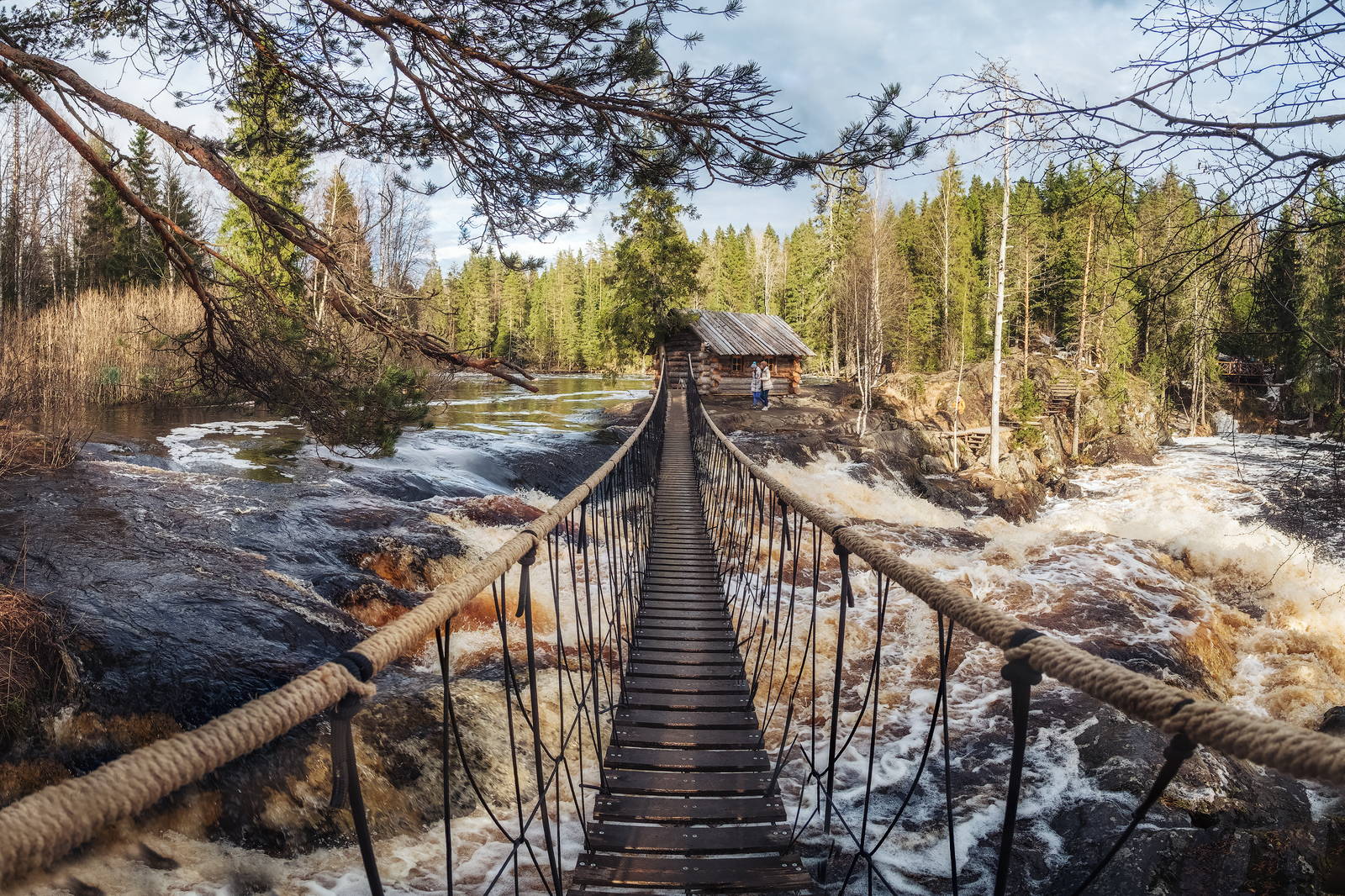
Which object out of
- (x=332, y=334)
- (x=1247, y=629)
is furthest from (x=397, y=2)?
(x=1247, y=629)

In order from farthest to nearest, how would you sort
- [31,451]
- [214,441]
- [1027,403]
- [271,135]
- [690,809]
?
1. [1027,403]
2. [214,441]
3. [31,451]
4. [271,135]
5. [690,809]

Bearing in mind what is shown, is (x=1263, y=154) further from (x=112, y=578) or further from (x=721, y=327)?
(x=721, y=327)

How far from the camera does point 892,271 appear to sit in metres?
26.4

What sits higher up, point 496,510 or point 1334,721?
point 496,510

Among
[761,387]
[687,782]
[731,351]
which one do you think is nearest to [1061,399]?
[761,387]

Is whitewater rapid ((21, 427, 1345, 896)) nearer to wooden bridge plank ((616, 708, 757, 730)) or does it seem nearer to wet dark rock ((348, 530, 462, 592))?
wooden bridge plank ((616, 708, 757, 730))

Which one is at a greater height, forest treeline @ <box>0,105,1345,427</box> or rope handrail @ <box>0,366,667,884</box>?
forest treeline @ <box>0,105,1345,427</box>

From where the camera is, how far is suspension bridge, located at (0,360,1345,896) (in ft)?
2.81

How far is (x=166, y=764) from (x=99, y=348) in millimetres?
17187

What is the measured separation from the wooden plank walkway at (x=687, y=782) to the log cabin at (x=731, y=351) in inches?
773

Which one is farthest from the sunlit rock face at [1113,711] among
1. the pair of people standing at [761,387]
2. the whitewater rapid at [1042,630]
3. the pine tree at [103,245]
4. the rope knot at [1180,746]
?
the pine tree at [103,245]

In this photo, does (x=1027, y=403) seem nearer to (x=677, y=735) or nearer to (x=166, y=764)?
(x=677, y=735)

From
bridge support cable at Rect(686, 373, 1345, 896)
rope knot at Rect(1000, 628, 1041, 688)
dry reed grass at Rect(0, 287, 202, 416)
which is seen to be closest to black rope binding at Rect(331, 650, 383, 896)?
bridge support cable at Rect(686, 373, 1345, 896)

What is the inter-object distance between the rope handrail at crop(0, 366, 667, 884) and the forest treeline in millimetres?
2036
